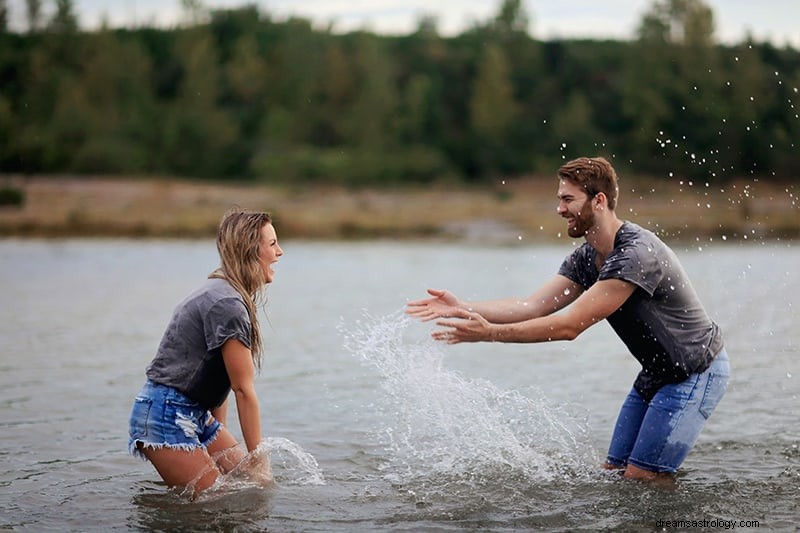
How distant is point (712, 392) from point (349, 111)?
8779 cm

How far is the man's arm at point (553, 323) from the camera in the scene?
6.54 meters

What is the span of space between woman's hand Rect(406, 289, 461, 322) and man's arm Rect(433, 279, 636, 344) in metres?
0.11

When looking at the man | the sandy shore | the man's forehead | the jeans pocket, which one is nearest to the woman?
the man

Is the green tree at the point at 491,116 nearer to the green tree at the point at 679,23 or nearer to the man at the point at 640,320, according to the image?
the green tree at the point at 679,23

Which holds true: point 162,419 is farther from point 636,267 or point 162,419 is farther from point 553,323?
point 636,267

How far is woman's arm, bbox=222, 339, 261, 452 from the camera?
6.30m

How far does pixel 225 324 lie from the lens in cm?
628

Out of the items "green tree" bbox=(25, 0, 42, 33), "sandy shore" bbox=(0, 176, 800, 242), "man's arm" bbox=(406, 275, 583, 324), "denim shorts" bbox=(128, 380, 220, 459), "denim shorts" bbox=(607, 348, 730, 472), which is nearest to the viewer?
"denim shorts" bbox=(128, 380, 220, 459)

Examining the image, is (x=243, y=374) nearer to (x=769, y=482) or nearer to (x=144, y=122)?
(x=769, y=482)

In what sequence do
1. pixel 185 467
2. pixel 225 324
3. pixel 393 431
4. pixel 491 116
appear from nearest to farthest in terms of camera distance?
pixel 225 324
pixel 185 467
pixel 393 431
pixel 491 116

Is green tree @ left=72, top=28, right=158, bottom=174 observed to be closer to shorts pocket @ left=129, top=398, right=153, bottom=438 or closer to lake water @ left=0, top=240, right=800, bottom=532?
lake water @ left=0, top=240, right=800, bottom=532

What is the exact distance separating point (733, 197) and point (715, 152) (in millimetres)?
14505

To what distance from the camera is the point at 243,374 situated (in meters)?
6.34

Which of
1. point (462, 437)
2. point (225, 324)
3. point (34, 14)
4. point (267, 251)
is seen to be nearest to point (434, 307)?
point (267, 251)
